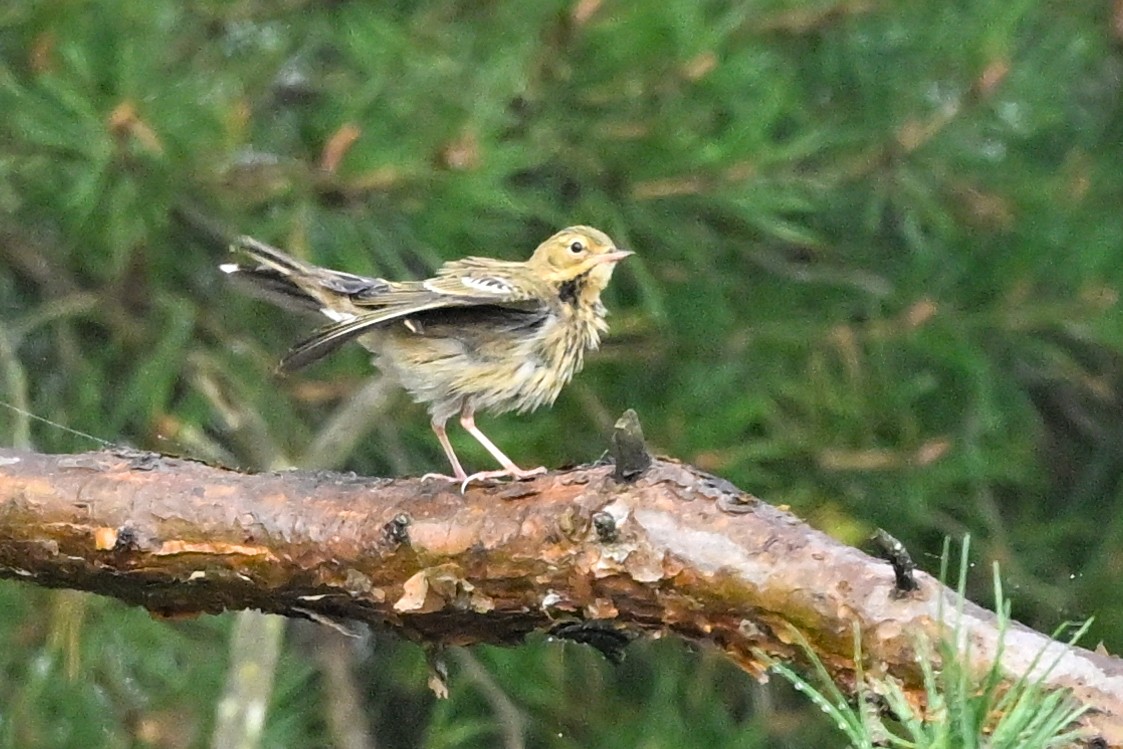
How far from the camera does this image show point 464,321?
7.09 feet

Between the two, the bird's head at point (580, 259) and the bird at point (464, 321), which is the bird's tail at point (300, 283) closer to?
the bird at point (464, 321)

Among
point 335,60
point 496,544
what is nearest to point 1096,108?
point 335,60

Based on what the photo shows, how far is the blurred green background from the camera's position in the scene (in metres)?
2.43

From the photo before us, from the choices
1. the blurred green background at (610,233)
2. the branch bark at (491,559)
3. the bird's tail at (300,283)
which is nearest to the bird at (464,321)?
the bird's tail at (300,283)

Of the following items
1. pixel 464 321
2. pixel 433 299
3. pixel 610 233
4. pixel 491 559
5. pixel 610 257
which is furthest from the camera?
pixel 610 233

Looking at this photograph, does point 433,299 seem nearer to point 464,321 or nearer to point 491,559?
point 464,321

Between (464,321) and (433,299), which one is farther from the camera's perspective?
(464,321)

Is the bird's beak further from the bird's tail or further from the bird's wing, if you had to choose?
the bird's tail

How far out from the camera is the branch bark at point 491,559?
1327 mm

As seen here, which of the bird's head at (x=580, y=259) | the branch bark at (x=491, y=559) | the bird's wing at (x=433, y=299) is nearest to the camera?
the branch bark at (x=491, y=559)

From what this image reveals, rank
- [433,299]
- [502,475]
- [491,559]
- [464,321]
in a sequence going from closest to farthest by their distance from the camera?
[491,559]
[502,475]
[433,299]
[464,321]

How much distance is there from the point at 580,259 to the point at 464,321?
0.27 metres

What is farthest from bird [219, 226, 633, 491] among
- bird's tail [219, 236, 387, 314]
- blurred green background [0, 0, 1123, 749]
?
blurred green background [0, 0, 1123, 749]

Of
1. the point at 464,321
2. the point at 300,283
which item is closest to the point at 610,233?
the point at 464,321
